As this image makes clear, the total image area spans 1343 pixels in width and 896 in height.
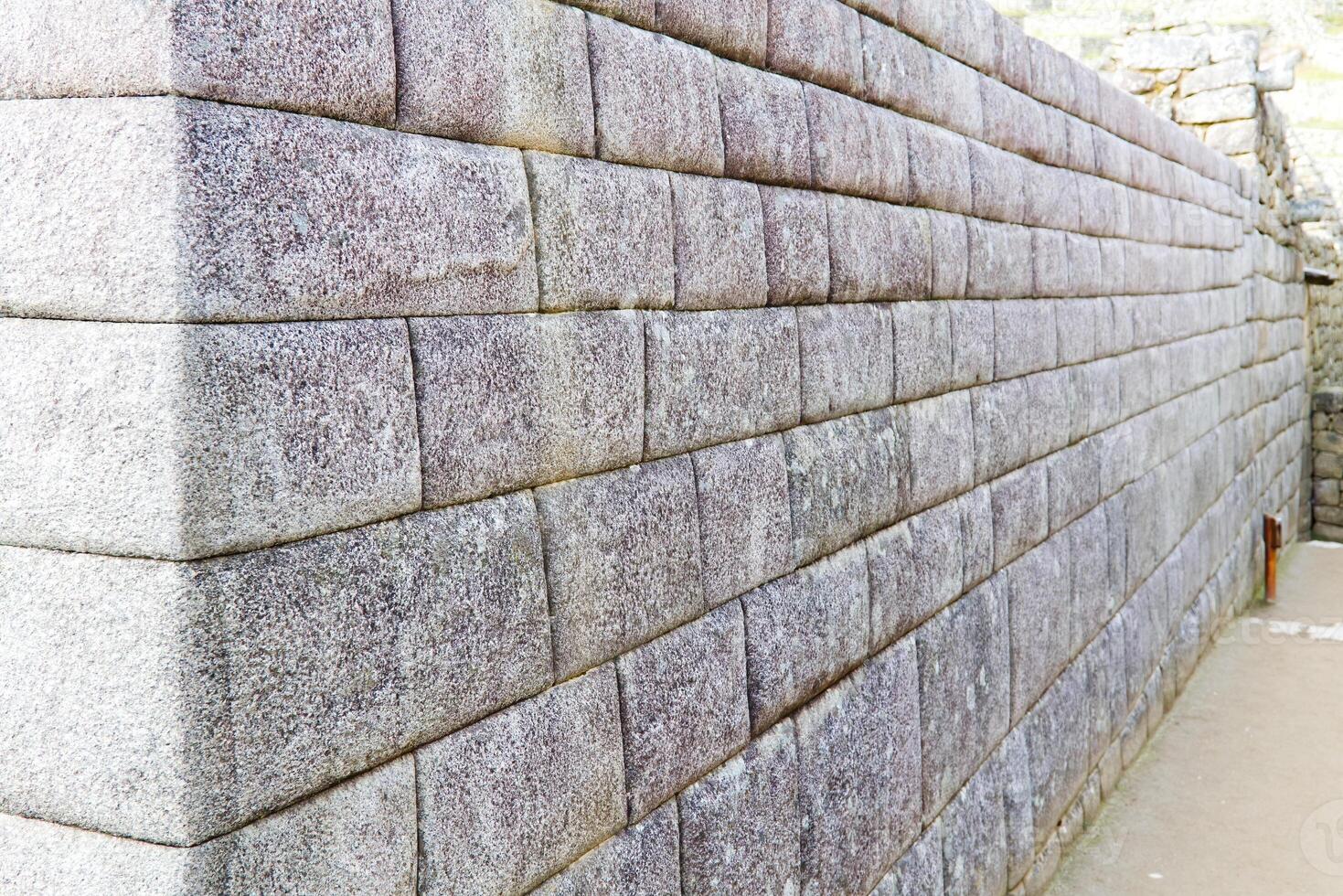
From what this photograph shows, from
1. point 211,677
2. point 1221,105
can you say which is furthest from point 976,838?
point 1221,105

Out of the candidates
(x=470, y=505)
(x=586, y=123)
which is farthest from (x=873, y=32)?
(x=470, y=505)

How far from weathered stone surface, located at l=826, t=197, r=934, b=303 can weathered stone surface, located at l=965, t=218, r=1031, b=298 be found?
45 centimetres

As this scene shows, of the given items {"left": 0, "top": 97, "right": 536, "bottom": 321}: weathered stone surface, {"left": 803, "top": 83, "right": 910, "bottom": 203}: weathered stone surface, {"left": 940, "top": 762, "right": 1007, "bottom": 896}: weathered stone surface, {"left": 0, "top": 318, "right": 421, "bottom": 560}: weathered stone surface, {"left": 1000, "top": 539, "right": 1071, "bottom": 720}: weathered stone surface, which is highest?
{"left": 803, "top": 83, "right": 910, "bottom": 203}: weathered stone surface

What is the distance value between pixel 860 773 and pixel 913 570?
0.61m

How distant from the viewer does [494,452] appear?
1.71 meters

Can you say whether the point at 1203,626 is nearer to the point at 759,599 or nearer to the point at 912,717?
the point at 912,717

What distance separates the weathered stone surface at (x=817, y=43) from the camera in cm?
263

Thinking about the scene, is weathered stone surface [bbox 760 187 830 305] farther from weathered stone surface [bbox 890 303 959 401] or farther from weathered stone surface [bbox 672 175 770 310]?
weathered stone surface [bbox 890 303 959 401]

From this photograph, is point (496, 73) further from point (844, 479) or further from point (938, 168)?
point (938, 168)

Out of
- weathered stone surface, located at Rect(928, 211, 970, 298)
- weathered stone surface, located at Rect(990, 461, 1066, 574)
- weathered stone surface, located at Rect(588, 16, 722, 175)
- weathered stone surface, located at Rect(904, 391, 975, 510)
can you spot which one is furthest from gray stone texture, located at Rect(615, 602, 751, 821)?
weathered stone surface, located at Rect(990, 461, 1066, 574)

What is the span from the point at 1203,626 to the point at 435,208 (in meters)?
7.12

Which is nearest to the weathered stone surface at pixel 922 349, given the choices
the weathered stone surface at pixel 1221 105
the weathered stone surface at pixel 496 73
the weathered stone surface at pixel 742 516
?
the weathered stone surface at pixel 742 516

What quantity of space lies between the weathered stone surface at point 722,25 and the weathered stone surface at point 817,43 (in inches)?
2.9

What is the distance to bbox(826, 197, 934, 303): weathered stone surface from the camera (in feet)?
9.39
